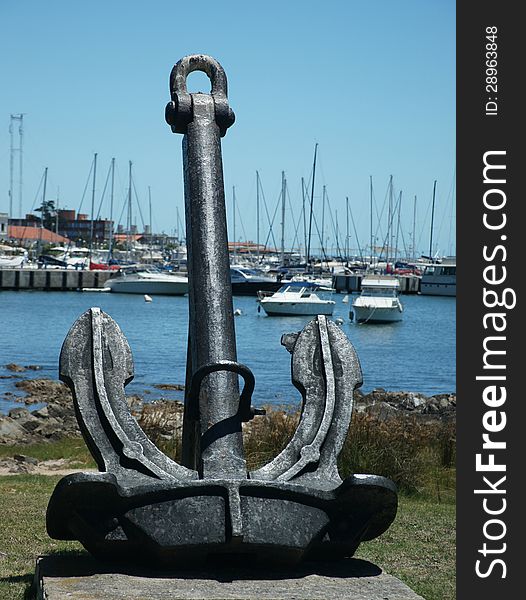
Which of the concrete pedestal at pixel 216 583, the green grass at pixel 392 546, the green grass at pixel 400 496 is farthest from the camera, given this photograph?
the green grass at pixel 400 496

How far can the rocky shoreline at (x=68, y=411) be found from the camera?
14.7m

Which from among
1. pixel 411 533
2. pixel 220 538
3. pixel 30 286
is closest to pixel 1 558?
pixel 220 538

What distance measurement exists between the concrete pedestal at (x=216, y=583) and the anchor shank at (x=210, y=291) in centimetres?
50

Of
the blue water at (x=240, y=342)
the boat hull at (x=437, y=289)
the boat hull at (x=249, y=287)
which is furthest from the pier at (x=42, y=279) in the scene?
the boat hull at (x=437, y=289)

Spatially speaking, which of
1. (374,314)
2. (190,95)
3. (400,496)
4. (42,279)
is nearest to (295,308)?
(374,314)

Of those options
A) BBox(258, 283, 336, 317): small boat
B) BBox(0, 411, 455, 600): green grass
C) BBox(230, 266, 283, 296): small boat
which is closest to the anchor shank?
BBox(0, 411, 455, 600): green grass

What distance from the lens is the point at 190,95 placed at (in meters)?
6.73

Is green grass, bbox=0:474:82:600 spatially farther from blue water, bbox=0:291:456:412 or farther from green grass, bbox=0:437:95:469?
blue water, bbox=0:291:456:412

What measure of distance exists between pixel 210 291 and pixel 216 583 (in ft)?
5.47

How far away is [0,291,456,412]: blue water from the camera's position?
30453mm

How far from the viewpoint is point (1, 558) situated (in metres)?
6.70

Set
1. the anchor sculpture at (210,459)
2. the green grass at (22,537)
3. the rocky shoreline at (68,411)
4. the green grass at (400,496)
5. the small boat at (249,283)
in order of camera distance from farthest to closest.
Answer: the small boat at (249,283) < the rocky shoreline at (68,411) < the green grass at (400,496) < the green grass at (22,537) < the anchor sculpture at (210,459)

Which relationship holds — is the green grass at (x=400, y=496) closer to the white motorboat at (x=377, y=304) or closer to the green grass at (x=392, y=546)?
the green grass at (x=392, y=546)

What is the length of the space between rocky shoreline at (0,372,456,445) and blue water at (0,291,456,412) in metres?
0.84
